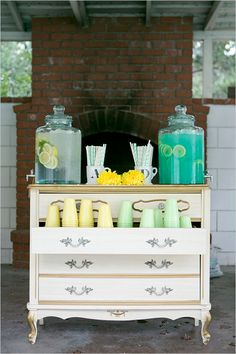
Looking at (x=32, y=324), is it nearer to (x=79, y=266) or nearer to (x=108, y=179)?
(x=79, y=266)

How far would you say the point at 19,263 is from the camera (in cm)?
504

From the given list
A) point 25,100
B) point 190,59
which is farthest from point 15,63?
point 190,59

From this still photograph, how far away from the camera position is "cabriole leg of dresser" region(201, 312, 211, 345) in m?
2.74

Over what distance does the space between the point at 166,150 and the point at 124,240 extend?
1.85ft

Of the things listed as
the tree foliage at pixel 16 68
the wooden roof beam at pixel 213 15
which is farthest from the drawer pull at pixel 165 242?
the tree foliage at pixel 16 68

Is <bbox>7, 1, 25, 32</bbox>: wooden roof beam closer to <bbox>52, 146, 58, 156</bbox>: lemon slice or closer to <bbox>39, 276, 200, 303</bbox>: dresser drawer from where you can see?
<bbox>52, 146, 58, 156</bbox>: lemon slice

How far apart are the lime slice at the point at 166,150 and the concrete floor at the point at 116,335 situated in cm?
Answer: 106

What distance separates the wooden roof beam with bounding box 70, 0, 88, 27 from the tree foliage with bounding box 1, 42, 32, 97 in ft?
2.74

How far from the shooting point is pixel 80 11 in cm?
462

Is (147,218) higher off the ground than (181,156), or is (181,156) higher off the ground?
(181,156)

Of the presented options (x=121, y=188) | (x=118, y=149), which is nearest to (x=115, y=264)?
(x=121, y=188)

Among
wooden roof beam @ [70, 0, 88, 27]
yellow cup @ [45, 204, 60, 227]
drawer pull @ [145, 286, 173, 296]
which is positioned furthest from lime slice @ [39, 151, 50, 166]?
wooden roof beam @ [70, 0, 88, 27]

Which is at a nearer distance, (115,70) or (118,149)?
(115,70)

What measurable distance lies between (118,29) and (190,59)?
0.76 meters
